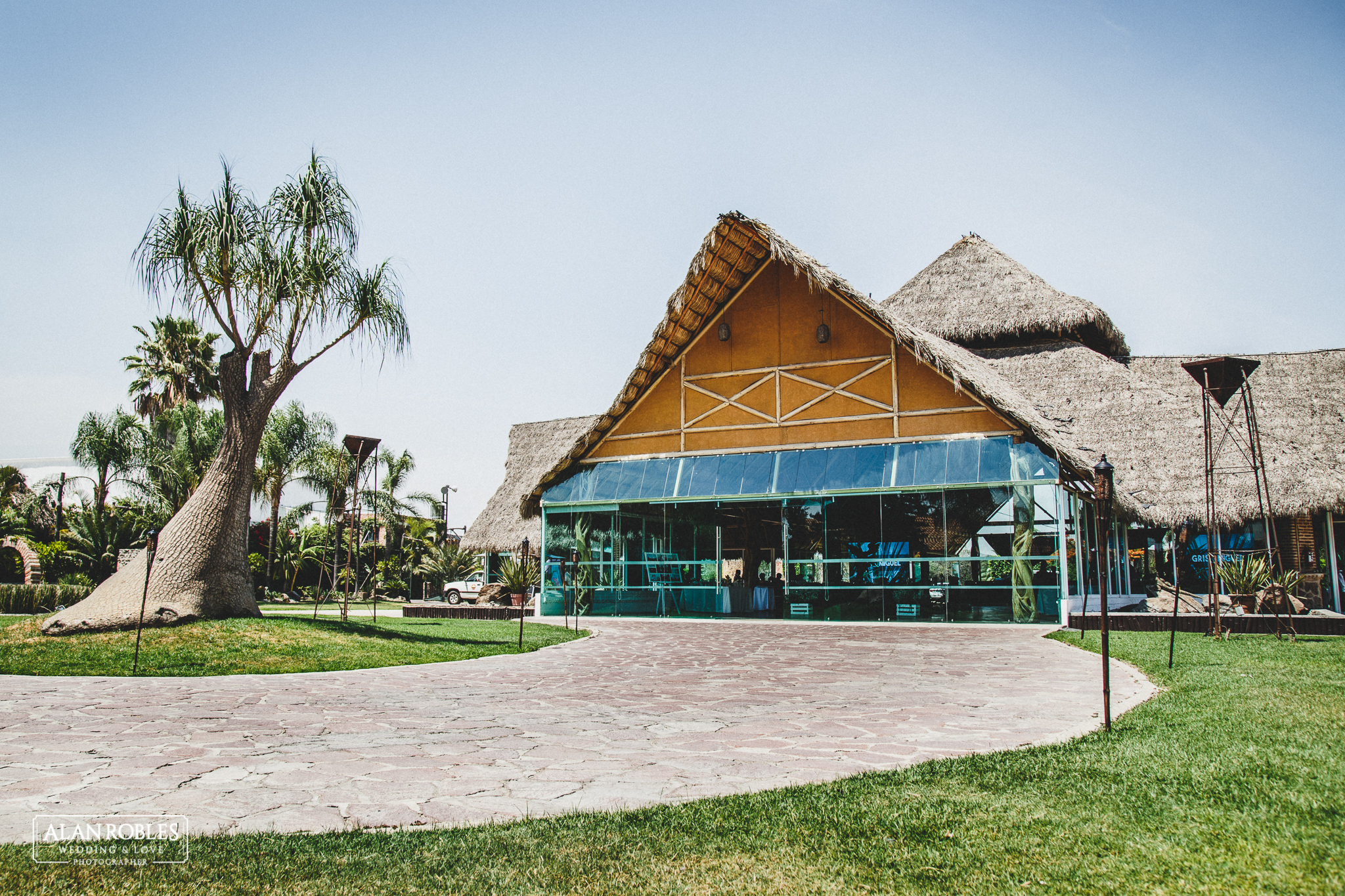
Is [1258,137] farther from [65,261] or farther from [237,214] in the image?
[65,261]

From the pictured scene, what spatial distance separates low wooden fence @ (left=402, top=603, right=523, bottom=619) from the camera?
58.8ft

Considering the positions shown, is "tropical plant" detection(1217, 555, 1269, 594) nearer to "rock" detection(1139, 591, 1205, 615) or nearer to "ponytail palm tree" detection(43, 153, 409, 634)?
"rock" detection(1139, 591, 1205, 615)

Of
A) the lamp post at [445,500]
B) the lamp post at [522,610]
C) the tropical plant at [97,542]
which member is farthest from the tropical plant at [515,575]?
the lamp post at [445,500]

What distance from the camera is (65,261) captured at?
35.6ft

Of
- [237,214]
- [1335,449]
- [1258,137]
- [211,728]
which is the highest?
[1258,137]

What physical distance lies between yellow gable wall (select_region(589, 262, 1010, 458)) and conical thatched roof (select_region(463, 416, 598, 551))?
4210mm

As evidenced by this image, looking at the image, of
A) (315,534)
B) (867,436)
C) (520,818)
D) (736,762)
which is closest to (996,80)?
(867,436)

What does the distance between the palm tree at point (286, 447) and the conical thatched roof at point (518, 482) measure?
1160 centimetres

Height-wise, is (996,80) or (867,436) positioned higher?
(996,80)

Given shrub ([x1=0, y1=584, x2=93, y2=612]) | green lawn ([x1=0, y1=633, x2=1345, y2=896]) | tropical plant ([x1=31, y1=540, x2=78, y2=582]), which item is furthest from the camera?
tropical plant ([x1=31, y1=540, x2=78, y2=582])

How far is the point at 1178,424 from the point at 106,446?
32207 millimetres

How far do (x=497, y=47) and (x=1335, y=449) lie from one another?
17.3m

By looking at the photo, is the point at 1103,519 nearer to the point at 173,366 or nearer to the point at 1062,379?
the point at 1062,379

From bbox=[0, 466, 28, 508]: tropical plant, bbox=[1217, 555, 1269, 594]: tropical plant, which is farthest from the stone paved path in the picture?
bbox=[0, 466, 28, 508]: tropical plant
